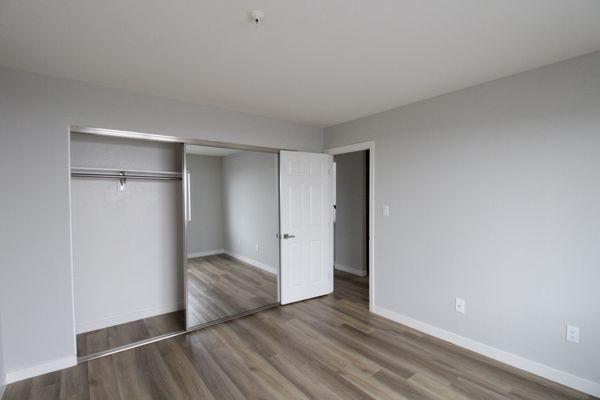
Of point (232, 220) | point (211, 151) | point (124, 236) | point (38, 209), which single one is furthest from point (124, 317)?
point (211, 151)

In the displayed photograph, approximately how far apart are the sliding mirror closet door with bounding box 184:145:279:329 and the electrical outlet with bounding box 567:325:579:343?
127 inches

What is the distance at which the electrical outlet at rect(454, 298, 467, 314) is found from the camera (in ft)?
9.05

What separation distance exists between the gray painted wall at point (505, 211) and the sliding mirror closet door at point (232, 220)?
2.06 metres

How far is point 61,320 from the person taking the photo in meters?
2.43

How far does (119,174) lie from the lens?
10.4 ft

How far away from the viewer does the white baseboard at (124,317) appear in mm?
3064

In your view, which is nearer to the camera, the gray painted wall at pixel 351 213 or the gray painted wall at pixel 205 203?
the gray painted wall at pixel 205 203

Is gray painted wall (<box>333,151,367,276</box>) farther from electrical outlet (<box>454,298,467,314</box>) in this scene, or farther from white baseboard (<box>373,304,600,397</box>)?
electrical outlet (<box>454,298,467,314</box>)

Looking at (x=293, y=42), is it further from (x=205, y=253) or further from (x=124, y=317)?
(x=205, y=253)

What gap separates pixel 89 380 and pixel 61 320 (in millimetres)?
558

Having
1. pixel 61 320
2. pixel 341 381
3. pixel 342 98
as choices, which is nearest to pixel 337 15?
pixel 342 98

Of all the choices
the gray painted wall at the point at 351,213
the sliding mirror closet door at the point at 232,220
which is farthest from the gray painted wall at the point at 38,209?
the gray painted wall at the point at 351,213

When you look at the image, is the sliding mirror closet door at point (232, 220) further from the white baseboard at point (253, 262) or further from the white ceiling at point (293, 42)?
the white ceiling at point (293, 42)

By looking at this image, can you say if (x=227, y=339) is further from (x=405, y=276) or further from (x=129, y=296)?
(x=405, y=276)
